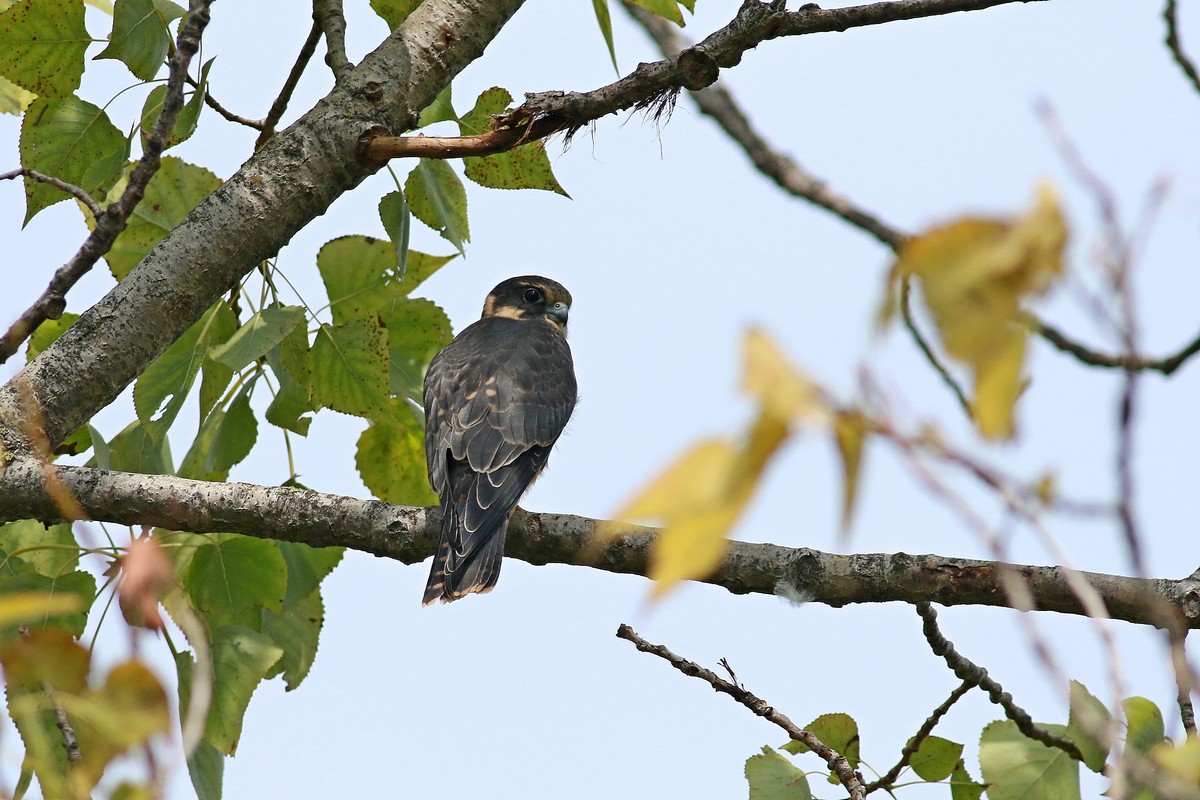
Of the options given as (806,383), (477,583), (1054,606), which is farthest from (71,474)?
(806,383)

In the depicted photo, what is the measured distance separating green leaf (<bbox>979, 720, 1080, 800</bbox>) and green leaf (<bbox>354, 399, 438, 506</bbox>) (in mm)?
1938

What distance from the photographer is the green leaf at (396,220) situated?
3561mm

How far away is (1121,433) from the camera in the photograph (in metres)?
0.86

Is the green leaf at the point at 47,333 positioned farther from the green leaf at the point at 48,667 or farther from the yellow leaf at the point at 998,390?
the yellow leaf at the point at 998,390

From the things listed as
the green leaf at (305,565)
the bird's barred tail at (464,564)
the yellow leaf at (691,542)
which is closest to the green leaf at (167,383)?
the green leaf at (305,565)

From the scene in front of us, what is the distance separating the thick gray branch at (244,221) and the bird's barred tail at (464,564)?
1.24m

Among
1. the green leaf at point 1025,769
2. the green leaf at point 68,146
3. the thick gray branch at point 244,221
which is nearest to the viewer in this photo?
the green leaf at point 1025,769

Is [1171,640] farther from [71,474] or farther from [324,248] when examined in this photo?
[324,248]

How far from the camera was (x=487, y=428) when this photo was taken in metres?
4.79

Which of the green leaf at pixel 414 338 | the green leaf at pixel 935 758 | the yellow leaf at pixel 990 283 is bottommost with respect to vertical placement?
the yellow leaf at pixel 990 283

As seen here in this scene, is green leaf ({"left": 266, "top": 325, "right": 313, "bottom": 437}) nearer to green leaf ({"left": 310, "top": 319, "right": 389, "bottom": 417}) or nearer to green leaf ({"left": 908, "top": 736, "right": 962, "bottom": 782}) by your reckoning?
green leaf ({"left": 310, "top": 319, "right": 389, "bottom": 417})

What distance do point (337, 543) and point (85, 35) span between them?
5.18 feet

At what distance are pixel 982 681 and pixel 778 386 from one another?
215cm

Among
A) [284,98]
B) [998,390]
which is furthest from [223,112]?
[998,390]
